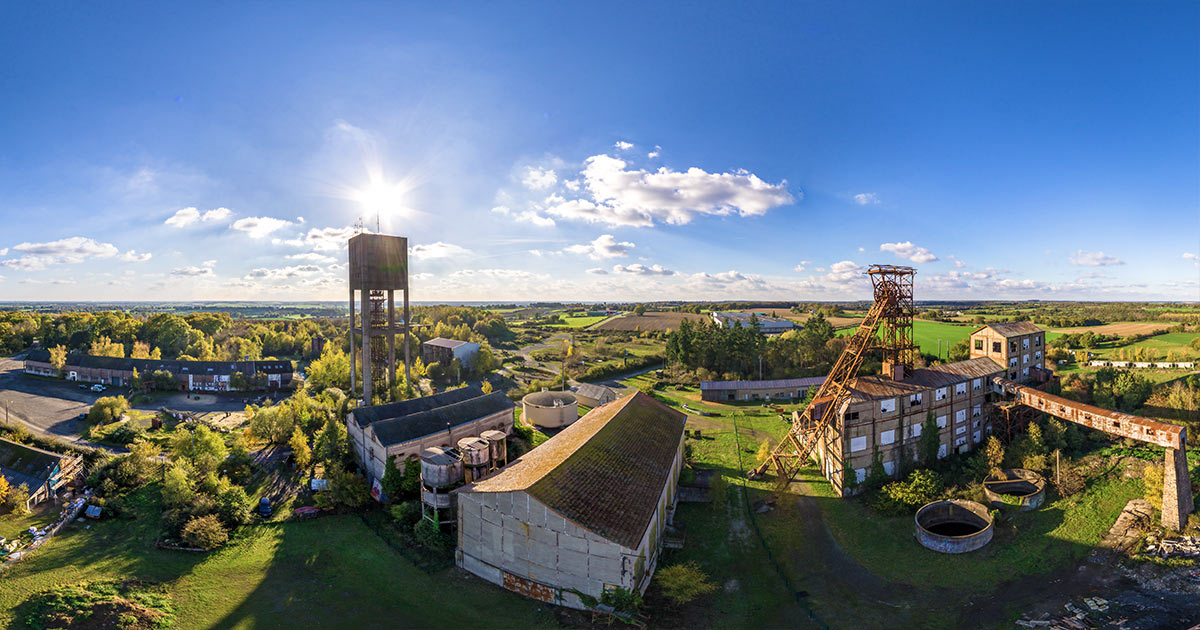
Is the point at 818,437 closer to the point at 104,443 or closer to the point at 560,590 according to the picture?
the point at 560,590

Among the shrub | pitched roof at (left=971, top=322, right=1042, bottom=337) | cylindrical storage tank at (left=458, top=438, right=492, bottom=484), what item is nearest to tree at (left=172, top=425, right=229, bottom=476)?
cylindrical storage tank at (left=458, top=438, right=492, bottom=484)

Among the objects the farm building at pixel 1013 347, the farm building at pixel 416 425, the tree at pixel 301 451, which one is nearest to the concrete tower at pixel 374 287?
the tree at pixel 301 451

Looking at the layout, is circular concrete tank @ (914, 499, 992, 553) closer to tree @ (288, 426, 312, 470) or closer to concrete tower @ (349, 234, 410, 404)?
tree @ (288, 426, 312, 470)

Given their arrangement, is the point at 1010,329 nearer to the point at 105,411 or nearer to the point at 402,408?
the point at 402,408

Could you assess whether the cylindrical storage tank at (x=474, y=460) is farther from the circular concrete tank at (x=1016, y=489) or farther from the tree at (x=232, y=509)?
the circular concrete tank at (x=1016, y=489)

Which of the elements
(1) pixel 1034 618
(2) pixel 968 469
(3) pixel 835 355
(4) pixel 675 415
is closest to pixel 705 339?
(3) pixel 835 355

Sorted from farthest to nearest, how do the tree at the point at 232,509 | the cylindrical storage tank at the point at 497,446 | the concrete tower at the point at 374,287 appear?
the concrete tower at the point at 374,287 → the cylindrical storage tank at the point at 497,446 → the tree at the point at 232,509
